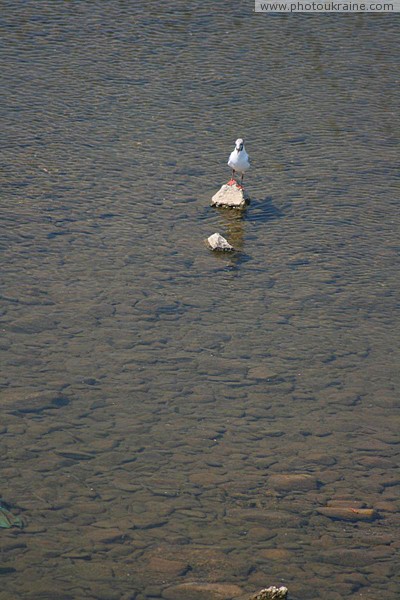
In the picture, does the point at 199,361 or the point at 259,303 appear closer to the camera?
the point at 199,361

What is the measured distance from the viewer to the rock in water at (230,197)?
38.9ft

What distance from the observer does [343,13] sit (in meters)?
18.5

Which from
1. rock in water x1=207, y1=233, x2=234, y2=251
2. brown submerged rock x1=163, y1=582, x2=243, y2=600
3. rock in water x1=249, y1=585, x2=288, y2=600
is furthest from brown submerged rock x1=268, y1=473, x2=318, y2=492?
rock in water x1=207, y1=233, x2=234, y2=251

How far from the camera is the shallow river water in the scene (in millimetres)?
7043

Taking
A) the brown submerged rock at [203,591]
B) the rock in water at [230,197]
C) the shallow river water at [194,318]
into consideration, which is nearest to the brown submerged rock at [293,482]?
the shallow river water at [194,318]

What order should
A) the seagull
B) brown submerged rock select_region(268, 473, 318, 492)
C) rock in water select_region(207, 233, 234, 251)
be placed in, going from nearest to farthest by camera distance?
brown submerged rock select_region(268, 473, 318, 492), rock in water select_region(207, 233, 234, 251), the seagull

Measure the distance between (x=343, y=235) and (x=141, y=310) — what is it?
300 centimetres

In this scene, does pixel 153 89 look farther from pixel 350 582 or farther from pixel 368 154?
pixel 350 582

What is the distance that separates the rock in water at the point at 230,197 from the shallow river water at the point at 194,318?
0.48 feet

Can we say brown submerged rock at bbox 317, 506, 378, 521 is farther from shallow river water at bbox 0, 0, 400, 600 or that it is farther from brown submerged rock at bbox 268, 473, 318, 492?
brown submerged rock at bbox 268, 473, 318, 492

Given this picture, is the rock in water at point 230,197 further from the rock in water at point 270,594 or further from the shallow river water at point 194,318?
the rock in water at point 270,594

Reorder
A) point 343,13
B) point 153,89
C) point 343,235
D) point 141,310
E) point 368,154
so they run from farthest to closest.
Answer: point 343,13 < point 153,89 < point 368,154 < point 343,235 < point 141,310

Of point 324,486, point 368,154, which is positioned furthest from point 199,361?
point 368,154

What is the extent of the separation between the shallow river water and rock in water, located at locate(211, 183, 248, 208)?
145mm
